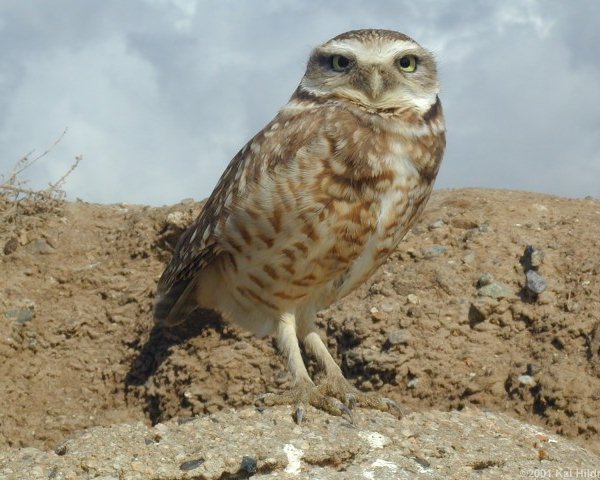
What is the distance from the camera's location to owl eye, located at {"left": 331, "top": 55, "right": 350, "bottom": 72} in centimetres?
532

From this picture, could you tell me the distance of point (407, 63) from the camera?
539 cm

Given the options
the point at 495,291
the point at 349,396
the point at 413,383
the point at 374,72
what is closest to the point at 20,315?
the point at 413,383

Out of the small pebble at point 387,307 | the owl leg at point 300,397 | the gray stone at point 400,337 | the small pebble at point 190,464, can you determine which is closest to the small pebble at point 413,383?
→ the gray stone at point 400,337

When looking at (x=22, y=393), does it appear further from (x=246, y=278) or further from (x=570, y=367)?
(x=570, y=367)

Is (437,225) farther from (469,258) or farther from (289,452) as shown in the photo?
(289,452)

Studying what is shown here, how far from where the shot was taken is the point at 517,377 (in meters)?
6.16

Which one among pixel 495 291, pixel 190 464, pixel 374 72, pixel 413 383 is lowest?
pixel 190 464

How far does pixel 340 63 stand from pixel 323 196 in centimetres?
98

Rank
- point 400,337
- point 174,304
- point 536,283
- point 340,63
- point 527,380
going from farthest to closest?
point 536,283
point 400,337
point 527,380
point 174,304
point 340,63

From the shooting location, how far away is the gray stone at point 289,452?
14.2 ft

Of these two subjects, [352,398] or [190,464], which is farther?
[352,398]

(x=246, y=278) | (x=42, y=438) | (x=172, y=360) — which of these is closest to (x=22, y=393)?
(x=42, y=438)

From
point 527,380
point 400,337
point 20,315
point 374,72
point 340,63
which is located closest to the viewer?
A: point 374,72

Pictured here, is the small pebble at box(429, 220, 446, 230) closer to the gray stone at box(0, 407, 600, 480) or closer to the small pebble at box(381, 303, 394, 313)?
the small pebble at box(381, 303, 394, 313)
